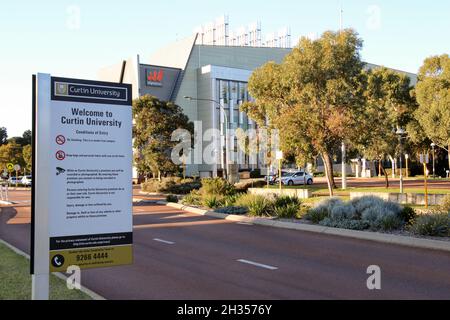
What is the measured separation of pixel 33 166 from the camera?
4.91 m

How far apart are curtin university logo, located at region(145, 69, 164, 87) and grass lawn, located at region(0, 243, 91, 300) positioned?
61999 mm

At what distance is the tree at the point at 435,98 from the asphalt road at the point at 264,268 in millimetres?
21897

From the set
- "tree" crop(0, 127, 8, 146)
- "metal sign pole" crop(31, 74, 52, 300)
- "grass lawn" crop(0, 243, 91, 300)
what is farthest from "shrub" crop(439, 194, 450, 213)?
"tree" crop(0, 127, 8, 146)

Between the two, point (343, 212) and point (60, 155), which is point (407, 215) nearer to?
point (343, 212)

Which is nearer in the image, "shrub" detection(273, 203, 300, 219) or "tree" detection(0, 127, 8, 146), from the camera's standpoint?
"shrub" detection(273, 203, 300, 219)

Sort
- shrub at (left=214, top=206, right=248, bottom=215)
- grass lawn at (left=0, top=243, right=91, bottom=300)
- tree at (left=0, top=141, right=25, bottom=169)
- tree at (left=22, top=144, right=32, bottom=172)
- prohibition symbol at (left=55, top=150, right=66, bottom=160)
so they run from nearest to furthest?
prohibition symbol at (left=55, top=150, right=66, bottom=160) → grass lawn at (left=0, top=243, right=91, bottom=300) → shrub at (left=214, top=206, right=248, bottom=215) → tree at (left=22, top=144, right=32, bottom=172) → tree at (left=0, top=141, right=25, bottom=169)

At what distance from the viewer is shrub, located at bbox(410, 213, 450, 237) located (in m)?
12.5

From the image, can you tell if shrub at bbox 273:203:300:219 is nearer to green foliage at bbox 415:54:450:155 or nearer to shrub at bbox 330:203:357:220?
shrub at bbox 330:203:357:220

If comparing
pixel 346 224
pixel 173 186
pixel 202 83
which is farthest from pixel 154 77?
pixel 346 224

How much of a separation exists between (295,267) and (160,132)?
31.4m

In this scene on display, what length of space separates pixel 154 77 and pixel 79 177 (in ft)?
220
